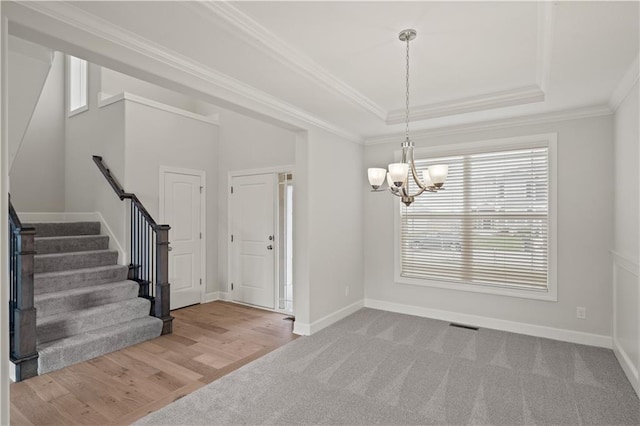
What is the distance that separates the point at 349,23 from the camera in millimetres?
2203

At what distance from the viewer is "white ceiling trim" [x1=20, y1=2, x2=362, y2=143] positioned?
1868 millimetres

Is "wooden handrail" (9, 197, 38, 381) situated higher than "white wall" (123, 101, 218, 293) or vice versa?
"white wall" (123, 101, 218, 293)

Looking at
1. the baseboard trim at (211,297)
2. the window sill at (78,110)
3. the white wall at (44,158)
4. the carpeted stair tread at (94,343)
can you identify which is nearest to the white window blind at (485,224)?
the baseboard trim at (211,297)

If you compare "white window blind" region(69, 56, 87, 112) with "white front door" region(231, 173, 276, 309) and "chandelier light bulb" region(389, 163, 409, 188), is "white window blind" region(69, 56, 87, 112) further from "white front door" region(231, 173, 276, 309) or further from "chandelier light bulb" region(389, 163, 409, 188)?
"chandelier light bulb" region(389, 163, 409, 188)

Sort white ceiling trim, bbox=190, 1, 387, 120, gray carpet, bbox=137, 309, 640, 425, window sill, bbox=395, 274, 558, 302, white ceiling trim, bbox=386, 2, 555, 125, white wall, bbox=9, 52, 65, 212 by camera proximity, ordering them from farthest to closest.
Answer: white wall, bbox=9, 52, 65, 212, window sill, bbox=395, 274, 558, 302, gray carpet, bbox=137, 309, 640, 425, white ceiling trim, bbox=386, 2, 555, 125, white ceiling trim, bbox=190, 1, 387, 120

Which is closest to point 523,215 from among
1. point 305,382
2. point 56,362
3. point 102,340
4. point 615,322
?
point 615,322

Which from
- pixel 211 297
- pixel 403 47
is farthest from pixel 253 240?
pixel 403 47

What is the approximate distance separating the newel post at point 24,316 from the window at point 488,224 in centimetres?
402

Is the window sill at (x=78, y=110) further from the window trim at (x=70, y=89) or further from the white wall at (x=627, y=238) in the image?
the white wall at (x=627, y=238)

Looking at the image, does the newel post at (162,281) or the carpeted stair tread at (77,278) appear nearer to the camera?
the carpeted stair tread at (77,278)

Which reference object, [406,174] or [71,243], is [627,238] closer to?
[406,174]

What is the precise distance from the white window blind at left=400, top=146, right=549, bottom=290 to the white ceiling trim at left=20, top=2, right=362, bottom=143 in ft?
7.24

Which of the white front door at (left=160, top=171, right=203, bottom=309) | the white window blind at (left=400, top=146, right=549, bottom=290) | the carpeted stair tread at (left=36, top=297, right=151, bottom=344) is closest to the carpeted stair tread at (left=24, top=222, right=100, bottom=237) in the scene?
the white front door at (left=160, top=171, right=203, bottom=309)

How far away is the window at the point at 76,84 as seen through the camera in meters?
5.66
